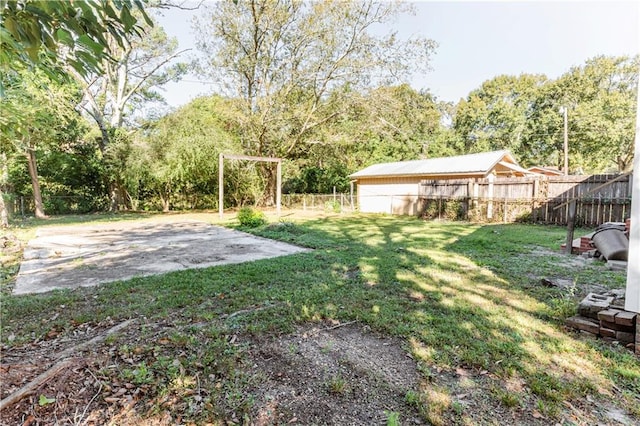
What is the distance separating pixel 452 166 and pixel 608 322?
12.3m

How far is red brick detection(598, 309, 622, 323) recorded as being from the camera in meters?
2.69

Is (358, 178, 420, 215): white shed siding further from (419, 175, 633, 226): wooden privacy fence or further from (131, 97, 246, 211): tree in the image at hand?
(131, 97, 246, 211): tree

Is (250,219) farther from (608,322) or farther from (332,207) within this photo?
(608,322)

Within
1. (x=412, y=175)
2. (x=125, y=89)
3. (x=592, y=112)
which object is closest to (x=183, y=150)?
(x=125, y=89)

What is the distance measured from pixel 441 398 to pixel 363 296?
1.80 metres

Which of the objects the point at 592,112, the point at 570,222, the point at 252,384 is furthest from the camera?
the point at 592,112

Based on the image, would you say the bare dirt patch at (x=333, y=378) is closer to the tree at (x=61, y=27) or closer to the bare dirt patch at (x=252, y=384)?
the bare dirt patch at (x=252, y=384)

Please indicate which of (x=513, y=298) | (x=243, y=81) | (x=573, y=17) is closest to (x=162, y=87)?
(x=243, y=81)

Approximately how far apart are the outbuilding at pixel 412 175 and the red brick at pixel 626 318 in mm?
10838

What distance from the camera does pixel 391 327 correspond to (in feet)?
9.62

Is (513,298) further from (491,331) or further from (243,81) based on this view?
(243,81)

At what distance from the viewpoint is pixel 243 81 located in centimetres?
1516

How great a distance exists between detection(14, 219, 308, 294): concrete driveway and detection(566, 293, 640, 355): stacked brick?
176 inches

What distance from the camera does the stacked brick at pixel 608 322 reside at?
8.54 ft
